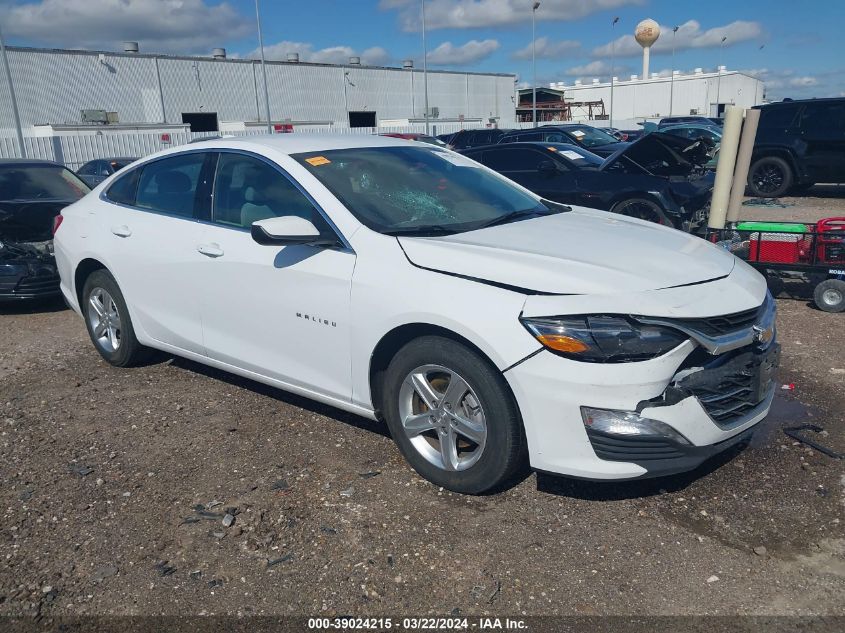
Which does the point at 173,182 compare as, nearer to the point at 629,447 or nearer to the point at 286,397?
the point at 286,397

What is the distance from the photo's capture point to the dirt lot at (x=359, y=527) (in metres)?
2.72

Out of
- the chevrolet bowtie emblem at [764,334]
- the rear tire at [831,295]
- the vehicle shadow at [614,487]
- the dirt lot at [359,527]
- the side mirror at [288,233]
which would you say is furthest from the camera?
the rear tire at [831,295]

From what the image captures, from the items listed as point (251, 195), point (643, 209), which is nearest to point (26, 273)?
point (251, 195)

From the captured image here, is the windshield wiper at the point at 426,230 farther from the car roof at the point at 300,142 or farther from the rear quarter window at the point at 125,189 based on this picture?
the rear quarter window at the point at 125,189

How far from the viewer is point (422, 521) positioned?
322 centimetres

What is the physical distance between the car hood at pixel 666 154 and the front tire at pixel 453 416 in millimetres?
6465

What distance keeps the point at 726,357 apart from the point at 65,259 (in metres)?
4.70

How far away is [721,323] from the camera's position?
3.03m

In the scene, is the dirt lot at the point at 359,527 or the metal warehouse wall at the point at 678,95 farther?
the metal warehouse wall at the point at 678,95

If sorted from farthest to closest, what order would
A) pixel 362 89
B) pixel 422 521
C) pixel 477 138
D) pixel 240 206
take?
pixel 362 89
pixel 477 138
pixel 240 206
pixel 422 521

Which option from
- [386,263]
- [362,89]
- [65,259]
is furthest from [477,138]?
[362,89]

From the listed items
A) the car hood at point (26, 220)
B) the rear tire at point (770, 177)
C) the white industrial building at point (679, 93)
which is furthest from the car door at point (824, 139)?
the white industrial building at point (679, 93)

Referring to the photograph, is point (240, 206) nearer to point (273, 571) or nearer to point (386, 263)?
point (386, 263)

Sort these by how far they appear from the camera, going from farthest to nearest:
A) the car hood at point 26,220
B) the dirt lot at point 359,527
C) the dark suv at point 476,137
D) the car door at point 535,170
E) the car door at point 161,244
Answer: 1. the dark suv at point 476,137
2. the car door at point 535,170
3. the car hood at point 26,220
4. the car door at point 161,244
5. the dirt lot at point 359,527
